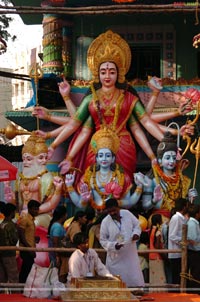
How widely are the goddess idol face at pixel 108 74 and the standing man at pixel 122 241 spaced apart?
6.32m

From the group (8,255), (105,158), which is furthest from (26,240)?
(105,158)

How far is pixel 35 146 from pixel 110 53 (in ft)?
7.51

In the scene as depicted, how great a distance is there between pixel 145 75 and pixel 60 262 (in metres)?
8.29

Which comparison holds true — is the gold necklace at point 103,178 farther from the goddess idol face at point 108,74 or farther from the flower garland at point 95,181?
the goddess idol face at point 108,74

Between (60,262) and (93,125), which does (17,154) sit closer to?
(93,125)

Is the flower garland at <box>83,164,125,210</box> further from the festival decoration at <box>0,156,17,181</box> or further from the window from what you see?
the window

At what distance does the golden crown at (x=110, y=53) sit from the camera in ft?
58.1

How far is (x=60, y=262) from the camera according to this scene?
12828mm

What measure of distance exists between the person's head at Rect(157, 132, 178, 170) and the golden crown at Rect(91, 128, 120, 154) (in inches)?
32.2

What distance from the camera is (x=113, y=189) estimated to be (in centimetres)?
1673

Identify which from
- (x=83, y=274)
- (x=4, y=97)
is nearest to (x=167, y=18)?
(x=83, y=274)

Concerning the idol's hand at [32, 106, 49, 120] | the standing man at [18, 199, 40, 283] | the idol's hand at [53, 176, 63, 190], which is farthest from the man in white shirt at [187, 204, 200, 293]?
the idol's hand at [32, 106, 49, 120]

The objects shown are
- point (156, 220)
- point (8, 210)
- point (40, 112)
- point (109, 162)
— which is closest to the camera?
point (8, 210)

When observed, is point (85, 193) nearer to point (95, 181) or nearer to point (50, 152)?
point (95, 181)
